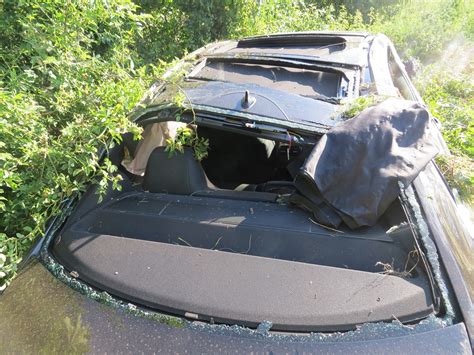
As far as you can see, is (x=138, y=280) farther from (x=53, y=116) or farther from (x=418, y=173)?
(x=53, y=116)

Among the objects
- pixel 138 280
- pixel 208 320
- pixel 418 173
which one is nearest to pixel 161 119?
pixel 138 280

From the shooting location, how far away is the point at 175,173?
76.2 inches

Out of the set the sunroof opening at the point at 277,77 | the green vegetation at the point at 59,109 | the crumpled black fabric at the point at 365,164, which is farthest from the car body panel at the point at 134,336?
the sunroof opening at the point at 277,77

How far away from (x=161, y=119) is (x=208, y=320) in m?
1.02

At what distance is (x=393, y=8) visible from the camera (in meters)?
8.74

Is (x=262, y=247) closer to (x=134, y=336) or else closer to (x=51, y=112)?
(x=134, y=336)

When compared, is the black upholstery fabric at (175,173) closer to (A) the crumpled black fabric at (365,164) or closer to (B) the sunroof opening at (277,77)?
(A) the crumpled black fabric at (365,164)

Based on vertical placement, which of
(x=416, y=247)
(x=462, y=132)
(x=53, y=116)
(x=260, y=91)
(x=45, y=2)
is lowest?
(x=462, y=132)

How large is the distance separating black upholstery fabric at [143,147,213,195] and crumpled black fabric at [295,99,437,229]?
54cm

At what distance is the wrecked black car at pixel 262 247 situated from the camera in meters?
1.22

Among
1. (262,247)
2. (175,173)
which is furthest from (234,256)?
(175,173)

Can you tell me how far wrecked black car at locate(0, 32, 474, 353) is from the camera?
4.02 ft

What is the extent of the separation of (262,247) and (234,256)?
0.13 metres

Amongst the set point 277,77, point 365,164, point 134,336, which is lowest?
point 134,336
